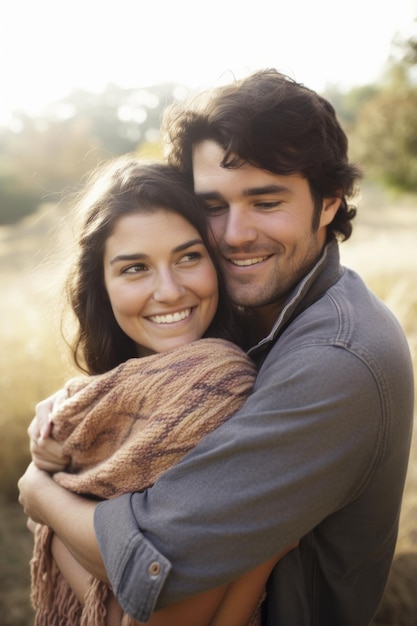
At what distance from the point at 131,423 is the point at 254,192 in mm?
1035

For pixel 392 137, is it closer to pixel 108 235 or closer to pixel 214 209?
pixel 214 209

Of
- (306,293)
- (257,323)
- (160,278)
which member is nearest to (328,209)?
(257,323)

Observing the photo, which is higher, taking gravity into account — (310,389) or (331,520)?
(310,389)

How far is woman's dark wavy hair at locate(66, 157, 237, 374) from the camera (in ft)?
7.22

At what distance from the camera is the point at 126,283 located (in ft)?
7.05

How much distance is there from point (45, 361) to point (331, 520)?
3161mm

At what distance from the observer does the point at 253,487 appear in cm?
142

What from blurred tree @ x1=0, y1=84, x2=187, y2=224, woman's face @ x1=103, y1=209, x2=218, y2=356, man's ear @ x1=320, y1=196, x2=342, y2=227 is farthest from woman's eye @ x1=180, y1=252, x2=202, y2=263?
blurred tree @ x1=0, y1=84, x2=187, y2=224

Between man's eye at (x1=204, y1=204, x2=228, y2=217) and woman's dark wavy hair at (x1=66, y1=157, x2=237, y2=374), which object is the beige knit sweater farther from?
man's eye at (x1=204, y1=204, x2=228, y2=217)

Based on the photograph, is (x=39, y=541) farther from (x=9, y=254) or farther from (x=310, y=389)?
(x=9, y=254)

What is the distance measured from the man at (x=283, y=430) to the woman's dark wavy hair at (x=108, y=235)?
0.11 meters

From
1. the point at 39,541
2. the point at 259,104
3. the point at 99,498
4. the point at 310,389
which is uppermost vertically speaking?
the point at 259,104

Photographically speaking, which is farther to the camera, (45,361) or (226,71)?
(45,361)

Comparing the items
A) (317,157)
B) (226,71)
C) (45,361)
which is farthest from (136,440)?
(45,361)
